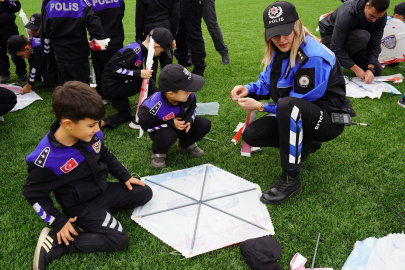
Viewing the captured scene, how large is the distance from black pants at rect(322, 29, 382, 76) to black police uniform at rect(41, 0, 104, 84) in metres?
3.18

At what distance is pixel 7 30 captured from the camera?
4668 millimetres

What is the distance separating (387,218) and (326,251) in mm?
559

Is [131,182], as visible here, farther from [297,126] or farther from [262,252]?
[297,126]

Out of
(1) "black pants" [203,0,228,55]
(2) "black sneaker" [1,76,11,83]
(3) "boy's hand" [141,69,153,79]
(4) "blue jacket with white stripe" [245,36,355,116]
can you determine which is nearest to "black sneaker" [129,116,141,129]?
(3) "boy's hand" [141,69,153,79]

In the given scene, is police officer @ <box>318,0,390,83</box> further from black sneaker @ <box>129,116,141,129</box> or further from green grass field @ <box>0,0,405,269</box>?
black sneaker @ <box>129,116,141,129</box>

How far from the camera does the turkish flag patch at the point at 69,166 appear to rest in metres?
1.75

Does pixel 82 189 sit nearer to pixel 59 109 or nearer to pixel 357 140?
pixel 59 109

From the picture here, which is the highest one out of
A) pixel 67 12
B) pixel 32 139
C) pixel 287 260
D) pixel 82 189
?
pixel 67 12

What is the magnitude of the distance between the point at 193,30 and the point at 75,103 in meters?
3.15

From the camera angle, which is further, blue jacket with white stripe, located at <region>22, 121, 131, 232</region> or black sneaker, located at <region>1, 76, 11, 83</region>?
black sneaker, located at <region>1, 76, 11, 83</region>

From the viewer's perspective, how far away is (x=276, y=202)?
225 centimetres

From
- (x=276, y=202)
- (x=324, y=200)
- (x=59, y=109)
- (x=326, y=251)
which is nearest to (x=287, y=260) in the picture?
(x=326, y=251)

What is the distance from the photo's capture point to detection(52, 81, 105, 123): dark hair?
162cm

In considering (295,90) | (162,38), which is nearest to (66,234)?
(295,90)
